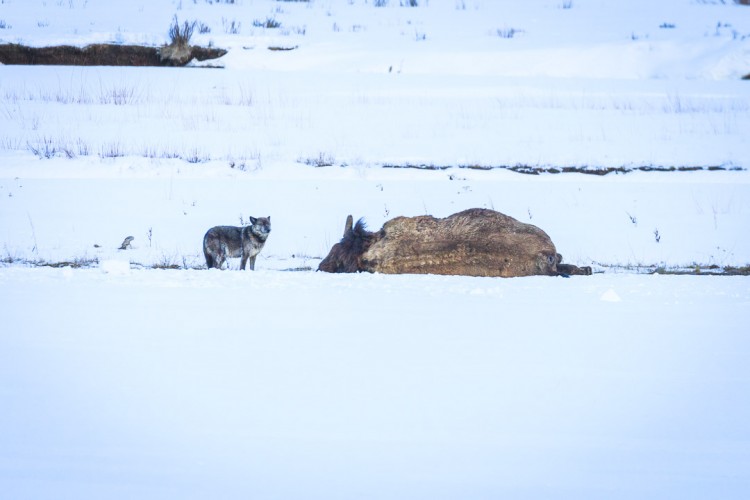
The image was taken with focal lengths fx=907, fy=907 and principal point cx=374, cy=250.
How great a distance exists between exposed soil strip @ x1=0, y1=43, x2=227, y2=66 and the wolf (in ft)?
49.4

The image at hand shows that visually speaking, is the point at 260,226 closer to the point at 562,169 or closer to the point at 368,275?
the point at 368,275

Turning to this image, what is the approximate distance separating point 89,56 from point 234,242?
1591 centimetres

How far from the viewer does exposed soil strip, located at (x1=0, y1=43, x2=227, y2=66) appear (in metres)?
24.0

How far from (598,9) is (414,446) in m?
29.7

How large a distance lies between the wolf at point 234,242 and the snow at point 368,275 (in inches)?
10.9

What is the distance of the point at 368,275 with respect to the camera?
826cm

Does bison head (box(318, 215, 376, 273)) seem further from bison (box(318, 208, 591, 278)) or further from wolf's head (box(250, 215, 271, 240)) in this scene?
wolf's head (box(250, 215, 271, 240))

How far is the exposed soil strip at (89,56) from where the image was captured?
945 inches

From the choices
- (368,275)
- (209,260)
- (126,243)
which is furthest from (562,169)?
(368,275)

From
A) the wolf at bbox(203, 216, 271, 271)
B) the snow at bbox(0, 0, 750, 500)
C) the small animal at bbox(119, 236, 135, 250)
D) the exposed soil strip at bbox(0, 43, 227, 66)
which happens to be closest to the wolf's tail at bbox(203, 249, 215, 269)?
the wolf at bbox(203, 216, 271, 271)

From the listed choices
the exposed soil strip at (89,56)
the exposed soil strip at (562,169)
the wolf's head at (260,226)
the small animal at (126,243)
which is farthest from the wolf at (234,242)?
the exposed soil strip at (89,56)

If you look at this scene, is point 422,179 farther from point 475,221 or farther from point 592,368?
point 592,368

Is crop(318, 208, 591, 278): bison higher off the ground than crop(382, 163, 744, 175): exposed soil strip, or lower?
lower

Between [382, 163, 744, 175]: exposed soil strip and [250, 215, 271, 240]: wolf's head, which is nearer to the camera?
[250, 215, 271, 240]: wolf's head
